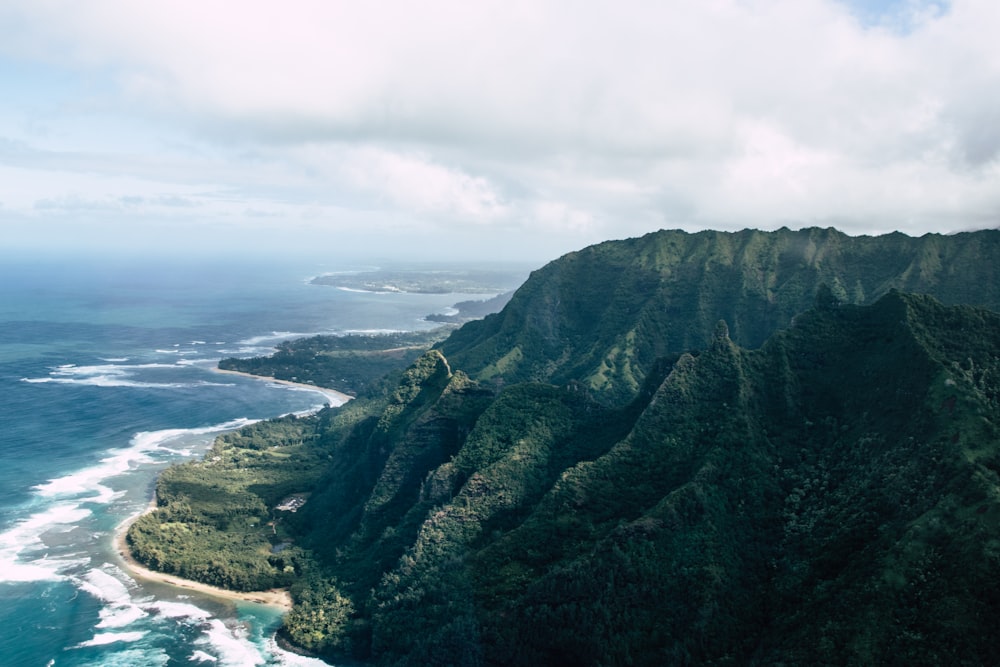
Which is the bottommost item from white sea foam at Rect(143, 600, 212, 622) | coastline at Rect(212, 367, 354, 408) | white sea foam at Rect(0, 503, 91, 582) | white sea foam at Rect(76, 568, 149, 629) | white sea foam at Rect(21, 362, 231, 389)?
white sea foam at Rect(143, 600, 212, 622)

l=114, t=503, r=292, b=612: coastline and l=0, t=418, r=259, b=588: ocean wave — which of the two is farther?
l=0, t=418, r=259, b=588: ocean wave

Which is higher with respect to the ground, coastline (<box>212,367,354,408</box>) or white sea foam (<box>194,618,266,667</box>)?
coastline (<box>212,367,354,408</box>)

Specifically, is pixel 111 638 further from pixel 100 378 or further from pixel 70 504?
pixel 100 378

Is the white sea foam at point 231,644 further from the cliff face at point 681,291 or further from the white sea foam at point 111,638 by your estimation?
the cliff face at point 681,291

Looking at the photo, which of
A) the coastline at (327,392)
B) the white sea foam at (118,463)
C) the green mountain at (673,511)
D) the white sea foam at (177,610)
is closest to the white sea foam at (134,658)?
the white sea foam at (177,610)

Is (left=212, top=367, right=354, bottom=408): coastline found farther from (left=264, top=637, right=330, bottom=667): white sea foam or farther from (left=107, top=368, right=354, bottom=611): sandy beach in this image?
(left=264, top=637, right=330, bottom=667): white sea foam

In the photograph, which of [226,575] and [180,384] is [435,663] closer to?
[226,575]

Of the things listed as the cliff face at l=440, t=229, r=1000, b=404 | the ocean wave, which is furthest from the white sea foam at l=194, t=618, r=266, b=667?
the cliff face at l=440, t=229, r=1000, b=404
